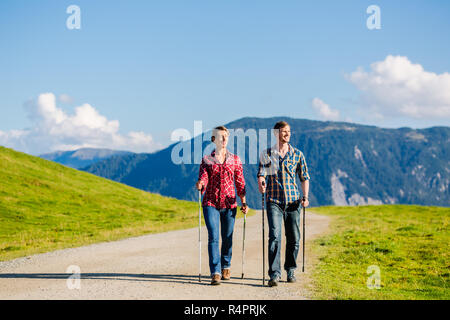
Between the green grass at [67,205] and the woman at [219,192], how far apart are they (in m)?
13.9

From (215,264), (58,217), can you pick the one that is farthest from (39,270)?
(58,217)

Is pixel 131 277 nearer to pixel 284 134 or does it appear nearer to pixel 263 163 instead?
pixel 263 163

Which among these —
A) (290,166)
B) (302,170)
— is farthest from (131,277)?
(302,170)

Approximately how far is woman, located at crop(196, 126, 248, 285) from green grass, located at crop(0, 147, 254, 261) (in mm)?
13871

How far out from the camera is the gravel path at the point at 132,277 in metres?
8.66

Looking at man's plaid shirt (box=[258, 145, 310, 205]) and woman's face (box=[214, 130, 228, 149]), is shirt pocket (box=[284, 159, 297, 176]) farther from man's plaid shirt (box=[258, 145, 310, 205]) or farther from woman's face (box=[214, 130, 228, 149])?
woman's face (box=[214, 130, 228, 149])

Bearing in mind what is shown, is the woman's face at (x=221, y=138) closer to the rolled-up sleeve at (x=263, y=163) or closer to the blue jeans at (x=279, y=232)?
the rolled-up sleeve at (x=263, y=163)

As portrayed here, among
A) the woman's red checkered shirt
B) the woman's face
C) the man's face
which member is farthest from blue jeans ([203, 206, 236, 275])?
the man's face

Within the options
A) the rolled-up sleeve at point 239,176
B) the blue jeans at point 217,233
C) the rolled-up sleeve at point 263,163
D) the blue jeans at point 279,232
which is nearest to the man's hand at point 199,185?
the blue jeans at point 217,233

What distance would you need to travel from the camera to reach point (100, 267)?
479 inches

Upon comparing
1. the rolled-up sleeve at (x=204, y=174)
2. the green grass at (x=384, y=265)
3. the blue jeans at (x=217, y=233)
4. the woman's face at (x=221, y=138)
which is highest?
the woman's face at (x=221, y=138)

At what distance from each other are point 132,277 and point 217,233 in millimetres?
2531

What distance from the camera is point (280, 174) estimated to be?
9.66 meters
